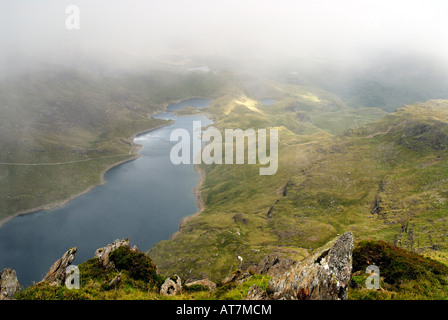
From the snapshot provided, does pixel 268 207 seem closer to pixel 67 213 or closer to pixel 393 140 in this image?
pixel 393 140

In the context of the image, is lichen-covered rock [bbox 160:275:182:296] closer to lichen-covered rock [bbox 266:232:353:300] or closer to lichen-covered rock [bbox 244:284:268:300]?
lichen-covered rock [bbox 244:284:268:300]

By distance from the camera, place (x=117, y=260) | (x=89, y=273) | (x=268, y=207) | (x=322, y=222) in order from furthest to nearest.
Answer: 1. (x=268, y=207)
2. (x=322, y=222)
3. (x=117, y=260)
4. (x=89, y=273)

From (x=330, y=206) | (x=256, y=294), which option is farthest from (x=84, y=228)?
(x=256, y=294)

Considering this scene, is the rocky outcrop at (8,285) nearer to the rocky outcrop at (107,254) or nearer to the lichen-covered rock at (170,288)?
the rocky outcrop at (107,254)

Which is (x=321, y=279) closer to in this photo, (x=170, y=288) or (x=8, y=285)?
(x=170, y=288)

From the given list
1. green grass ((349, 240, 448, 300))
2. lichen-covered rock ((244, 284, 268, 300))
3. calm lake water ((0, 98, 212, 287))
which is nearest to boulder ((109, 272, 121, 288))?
lichen-covered rock ((244, 284, 268, 300))

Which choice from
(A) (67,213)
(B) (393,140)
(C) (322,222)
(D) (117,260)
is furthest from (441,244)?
(A) (67,213)
